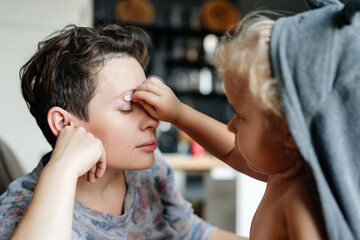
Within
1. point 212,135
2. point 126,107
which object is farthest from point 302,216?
point 126,107

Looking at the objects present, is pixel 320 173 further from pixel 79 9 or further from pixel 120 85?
pixel 79 9

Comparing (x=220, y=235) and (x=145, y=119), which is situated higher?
(x=145, y=119)

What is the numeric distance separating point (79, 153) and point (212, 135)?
0.35 metres

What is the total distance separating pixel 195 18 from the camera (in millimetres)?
5070

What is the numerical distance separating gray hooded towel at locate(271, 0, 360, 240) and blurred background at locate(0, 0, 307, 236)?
77cm

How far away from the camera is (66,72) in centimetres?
95

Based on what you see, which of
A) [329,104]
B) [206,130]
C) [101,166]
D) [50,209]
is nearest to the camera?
[329,104]

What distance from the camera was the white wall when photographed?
324 cm

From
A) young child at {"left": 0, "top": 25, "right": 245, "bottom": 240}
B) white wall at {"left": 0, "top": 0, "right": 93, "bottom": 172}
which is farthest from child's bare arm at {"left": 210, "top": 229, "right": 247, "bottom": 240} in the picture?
white wall at {"left": 0, "top": 0, "right": 93, "bottom": 172}

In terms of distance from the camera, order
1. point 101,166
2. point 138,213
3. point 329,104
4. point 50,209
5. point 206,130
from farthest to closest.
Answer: point 138,213, point 206,130, point 101,166, point 50,209, point 329,104

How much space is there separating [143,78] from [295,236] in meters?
0.58

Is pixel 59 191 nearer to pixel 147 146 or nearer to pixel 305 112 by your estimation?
pixel 147 146

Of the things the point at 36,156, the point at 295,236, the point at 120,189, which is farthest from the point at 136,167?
the point at 36,156

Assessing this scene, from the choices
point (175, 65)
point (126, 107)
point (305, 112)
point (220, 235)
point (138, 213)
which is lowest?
point (175, 65)
